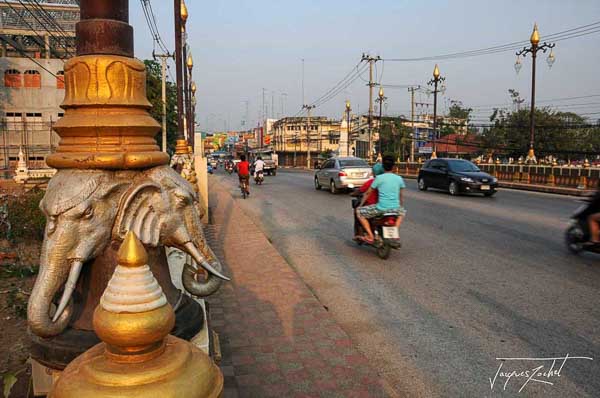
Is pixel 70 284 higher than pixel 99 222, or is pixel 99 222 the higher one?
pixel 99 222

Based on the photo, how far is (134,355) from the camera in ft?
4.49

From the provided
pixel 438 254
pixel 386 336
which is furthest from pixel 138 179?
pixel 438 254

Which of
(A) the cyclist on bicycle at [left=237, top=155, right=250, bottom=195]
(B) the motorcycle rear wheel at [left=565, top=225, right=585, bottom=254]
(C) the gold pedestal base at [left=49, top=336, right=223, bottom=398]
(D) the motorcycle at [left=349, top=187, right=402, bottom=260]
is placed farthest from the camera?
(A) the cyclist on bicycle at [left=237, top=155, right=250, bottom=195]

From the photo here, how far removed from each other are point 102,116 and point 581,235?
7.97 m

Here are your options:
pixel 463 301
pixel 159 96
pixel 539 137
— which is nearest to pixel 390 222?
pixel 463 301

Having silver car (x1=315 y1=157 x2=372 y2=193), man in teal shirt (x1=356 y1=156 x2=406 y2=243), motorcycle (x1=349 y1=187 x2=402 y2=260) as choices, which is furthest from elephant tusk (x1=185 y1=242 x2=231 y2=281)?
silver car (x1=315 y1=157 x2=372 y2=193)

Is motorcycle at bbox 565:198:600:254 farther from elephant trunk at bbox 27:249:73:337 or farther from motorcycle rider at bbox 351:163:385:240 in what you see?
elephant trunk at bbox 27:249:73:337

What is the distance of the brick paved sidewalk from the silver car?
40.3 ft

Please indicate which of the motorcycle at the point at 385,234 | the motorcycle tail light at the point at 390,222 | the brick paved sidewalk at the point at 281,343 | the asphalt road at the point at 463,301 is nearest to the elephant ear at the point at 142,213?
the brick paved sidewalk at the point at 281,343

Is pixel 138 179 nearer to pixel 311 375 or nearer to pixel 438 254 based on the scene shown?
pixel 311 375

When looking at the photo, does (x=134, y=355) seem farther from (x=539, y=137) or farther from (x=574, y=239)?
(x=539, y=137)

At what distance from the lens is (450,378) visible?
3.84 meters

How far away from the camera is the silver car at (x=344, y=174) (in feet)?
63.1

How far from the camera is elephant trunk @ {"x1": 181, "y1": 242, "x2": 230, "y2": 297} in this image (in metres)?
2.38
